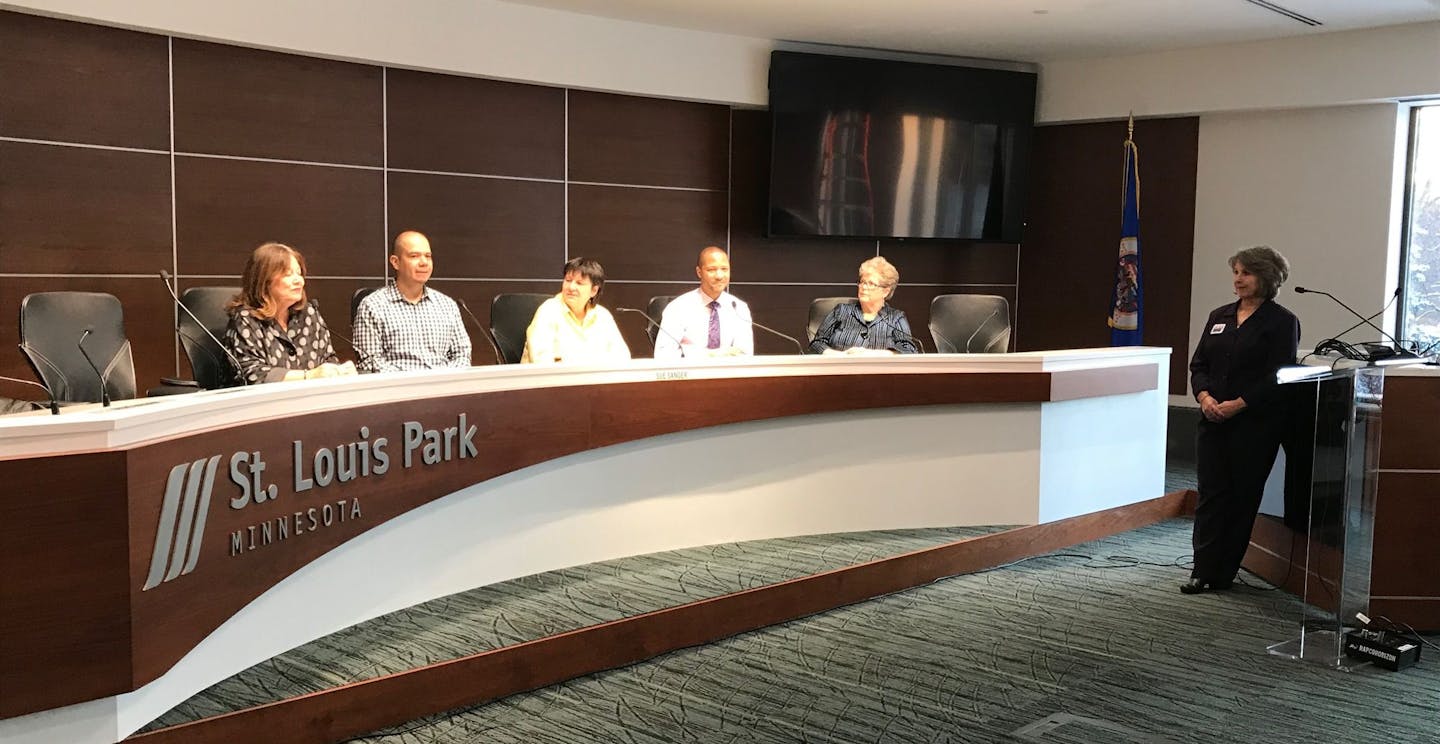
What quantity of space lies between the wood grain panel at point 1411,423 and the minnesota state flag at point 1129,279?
4.12 meters

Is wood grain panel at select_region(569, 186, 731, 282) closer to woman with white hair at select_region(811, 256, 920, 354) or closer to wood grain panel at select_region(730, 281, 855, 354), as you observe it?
wood grain panel at select_region(730, 281, 855, 354)

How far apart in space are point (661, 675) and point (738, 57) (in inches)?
203

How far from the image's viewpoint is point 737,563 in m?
4.63

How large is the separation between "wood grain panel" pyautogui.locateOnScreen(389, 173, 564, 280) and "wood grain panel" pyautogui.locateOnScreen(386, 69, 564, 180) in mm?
90

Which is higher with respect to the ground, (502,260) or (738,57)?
(738,57)

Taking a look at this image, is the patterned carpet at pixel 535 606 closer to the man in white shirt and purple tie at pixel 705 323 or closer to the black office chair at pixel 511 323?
the man in white shirt and purple tie at pixel 705 323

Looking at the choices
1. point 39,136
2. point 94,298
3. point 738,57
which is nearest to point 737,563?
point 94,298

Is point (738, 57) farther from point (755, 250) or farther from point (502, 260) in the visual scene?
point (502, 260)

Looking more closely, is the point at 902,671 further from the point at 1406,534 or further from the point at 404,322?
the point at 404,322

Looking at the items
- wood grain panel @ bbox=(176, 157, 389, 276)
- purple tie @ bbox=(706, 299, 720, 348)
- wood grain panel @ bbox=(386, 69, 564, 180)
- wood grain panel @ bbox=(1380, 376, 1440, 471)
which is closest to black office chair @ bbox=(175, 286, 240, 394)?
wood grain panel @ bbox=(176, 157, 389, 276)

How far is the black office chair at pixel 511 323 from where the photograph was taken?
540cm

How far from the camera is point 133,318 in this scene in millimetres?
5797

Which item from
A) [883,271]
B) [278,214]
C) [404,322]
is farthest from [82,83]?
[883,271]

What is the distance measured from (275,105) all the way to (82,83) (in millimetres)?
921
